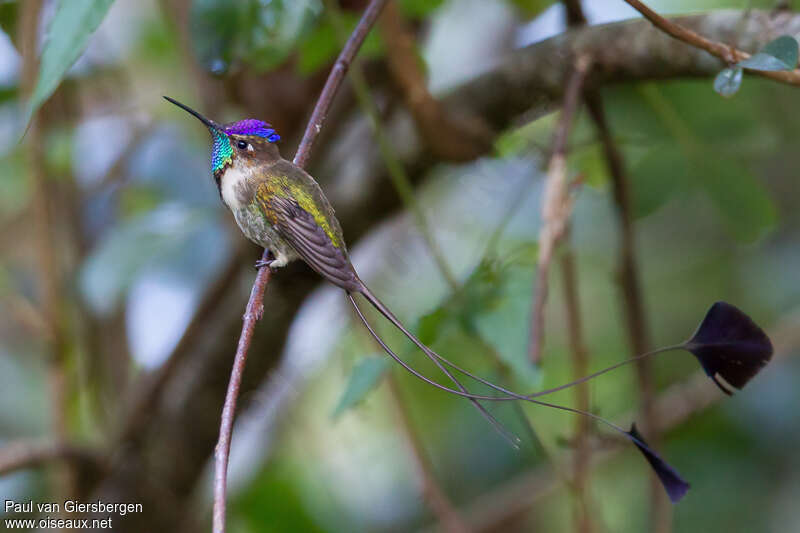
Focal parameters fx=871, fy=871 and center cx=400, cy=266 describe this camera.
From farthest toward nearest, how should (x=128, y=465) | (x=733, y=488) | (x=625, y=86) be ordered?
(x=733, y=488) < (x=128, y=465) < (x=625, y=86)

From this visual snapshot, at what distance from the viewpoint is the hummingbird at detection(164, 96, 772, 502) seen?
754 millimetres

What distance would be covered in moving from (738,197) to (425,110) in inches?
25.0

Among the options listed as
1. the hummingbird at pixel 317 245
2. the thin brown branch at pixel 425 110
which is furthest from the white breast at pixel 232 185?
the thin brown branch at pixel 425 110

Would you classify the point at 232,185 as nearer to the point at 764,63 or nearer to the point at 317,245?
the point at 317,245

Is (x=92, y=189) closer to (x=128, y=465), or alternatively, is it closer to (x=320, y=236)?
(x=128, y=465)

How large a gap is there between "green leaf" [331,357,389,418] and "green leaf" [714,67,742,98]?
1.75 ft

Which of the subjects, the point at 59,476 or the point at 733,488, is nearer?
the point at 59,476

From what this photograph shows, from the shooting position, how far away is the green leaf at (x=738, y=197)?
1.65m

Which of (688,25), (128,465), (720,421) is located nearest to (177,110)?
(128,465)

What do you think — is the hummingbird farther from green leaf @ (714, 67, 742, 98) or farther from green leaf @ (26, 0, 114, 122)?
green leaf @ (714, 67, 742, 98)

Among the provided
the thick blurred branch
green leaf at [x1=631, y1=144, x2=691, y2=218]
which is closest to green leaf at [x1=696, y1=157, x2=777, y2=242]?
green leaf at [x1=631, y1=144, x2=691, y2=218]

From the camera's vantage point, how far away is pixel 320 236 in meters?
0.95

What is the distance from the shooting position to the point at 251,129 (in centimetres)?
111

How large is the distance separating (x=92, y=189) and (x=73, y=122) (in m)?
0.25
